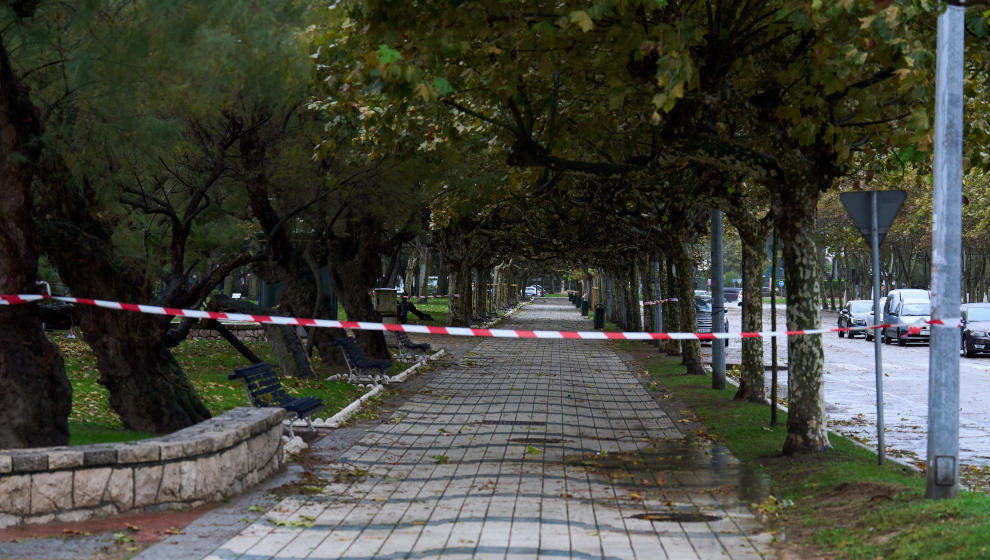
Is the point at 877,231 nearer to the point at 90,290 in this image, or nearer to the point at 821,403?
the point at 821,403

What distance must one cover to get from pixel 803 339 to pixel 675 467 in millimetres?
1837

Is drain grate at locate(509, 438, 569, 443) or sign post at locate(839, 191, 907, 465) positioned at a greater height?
sign post at locate(839, 191, 907, 465)

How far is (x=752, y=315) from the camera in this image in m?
16.6

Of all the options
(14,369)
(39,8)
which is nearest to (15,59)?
(39,8)

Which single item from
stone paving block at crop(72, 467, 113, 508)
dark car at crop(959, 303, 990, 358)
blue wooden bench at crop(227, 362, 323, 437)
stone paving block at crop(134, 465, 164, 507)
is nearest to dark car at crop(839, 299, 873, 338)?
dark car at crop(959, 303, 990, 358)

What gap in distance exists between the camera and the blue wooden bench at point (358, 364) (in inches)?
754

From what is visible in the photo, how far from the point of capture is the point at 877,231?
34.8 feet

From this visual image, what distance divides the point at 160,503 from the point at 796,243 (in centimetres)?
671

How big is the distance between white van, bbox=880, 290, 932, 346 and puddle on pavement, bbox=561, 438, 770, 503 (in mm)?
25773

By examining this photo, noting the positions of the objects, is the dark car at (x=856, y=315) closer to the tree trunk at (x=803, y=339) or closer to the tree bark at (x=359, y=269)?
the tree bark at (x=359, y=269)

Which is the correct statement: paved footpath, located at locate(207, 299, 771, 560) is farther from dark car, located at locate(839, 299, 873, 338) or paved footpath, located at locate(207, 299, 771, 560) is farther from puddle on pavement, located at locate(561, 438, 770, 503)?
dark car, located at locate(839, 299, 873, 338)

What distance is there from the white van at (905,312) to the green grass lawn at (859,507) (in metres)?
26.0

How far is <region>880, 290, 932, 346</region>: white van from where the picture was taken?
36.9 meters

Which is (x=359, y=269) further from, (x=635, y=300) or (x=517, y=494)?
(x=635, y=300)
